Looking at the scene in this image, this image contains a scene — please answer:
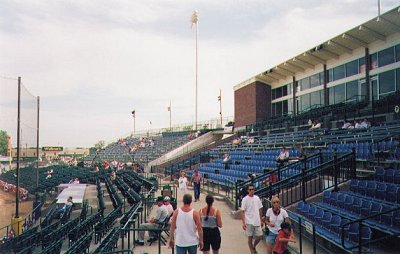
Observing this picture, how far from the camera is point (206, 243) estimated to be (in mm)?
6914

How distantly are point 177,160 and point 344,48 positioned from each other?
1797cm

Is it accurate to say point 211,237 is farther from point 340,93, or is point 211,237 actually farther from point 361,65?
point 340,93

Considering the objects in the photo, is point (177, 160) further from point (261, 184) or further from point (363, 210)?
point (363, 210)

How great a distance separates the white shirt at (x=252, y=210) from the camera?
820 cm

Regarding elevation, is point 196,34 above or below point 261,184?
above

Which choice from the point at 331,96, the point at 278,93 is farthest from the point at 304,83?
the point at 278,93

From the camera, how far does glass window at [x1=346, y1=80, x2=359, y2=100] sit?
2540 cm

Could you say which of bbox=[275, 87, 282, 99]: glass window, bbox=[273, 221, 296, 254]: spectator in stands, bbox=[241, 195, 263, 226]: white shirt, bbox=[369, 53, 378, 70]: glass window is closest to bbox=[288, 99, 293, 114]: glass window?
bbox=[275, 87, 282, 99]: glass window

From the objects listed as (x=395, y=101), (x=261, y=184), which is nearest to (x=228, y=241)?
(x=261, y=184)

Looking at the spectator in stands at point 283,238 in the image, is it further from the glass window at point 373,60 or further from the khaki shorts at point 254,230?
the glass window at point 373,60

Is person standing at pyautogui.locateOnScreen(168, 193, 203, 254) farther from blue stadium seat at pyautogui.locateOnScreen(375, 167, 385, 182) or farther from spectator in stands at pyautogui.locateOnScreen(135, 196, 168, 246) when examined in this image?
blue stadium seat at pyautogui.locateOnScreen(375, 167, 385, 182)

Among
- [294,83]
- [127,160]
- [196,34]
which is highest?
[196,34]

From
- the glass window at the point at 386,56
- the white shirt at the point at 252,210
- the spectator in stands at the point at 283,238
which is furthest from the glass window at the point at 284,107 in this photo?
the spectator in stands at the point at 283,238

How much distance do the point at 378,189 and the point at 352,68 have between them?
1882 centimetres
